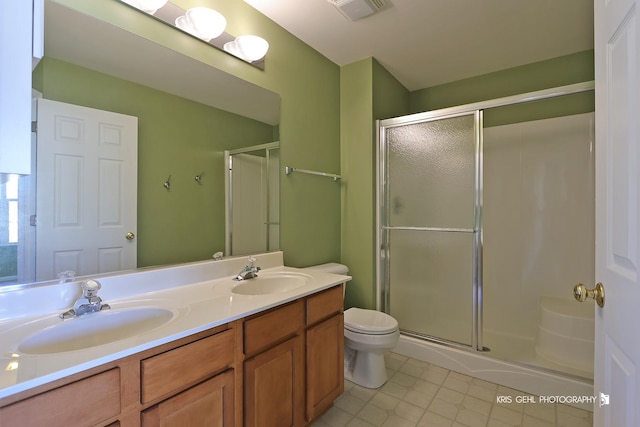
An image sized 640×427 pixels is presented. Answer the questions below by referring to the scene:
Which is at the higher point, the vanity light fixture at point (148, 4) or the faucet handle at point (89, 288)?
the vanity light fixture at point (148, 4)

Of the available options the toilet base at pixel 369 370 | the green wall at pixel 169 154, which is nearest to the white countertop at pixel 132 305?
the green wall at pixel 169 154

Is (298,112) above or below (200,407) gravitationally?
above

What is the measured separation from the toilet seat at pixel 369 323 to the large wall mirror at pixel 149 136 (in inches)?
40.0

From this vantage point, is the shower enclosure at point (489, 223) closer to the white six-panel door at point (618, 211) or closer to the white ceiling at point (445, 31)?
the white ceiling at point (445, 31)

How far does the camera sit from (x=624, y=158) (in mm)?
741

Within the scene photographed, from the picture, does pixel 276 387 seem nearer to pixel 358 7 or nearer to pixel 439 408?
pixel 439 408

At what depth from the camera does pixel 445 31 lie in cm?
212

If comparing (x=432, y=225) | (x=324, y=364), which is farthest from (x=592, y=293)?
(x=432, y=225)

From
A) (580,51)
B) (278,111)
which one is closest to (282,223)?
(278,111)

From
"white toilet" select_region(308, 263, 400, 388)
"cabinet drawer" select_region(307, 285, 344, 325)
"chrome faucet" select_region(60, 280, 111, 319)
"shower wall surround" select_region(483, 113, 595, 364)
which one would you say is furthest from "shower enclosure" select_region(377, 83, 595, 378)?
Answer: "chrome faucet" select_region(60, 280, 111, 319)

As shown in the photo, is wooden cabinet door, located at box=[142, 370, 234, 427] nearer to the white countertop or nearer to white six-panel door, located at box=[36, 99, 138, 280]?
the white countertop

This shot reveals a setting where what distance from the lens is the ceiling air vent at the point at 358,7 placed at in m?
1.79

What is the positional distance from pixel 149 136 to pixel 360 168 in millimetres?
1657

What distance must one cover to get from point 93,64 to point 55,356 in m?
1.11
